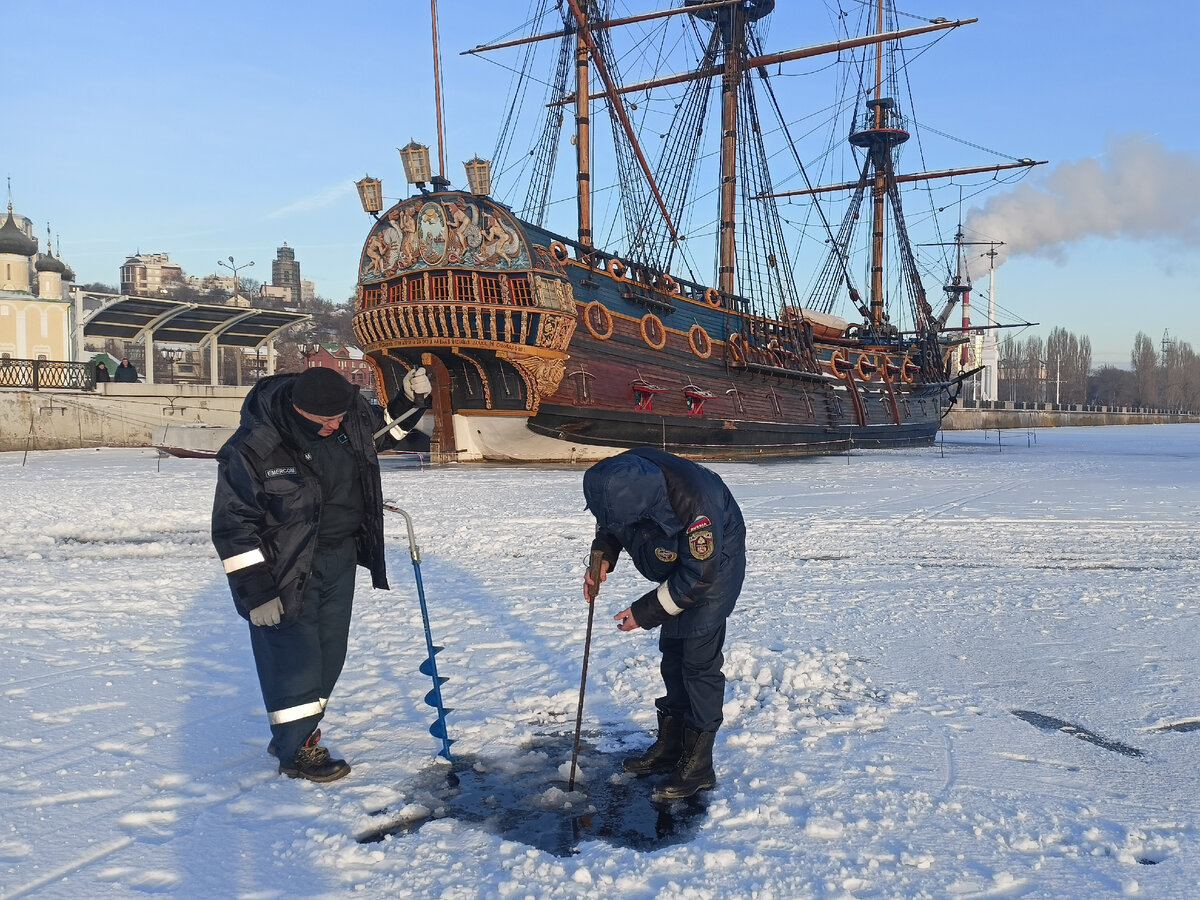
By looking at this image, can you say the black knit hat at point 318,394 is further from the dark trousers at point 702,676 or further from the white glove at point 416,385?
the dark trousers at point 702,676

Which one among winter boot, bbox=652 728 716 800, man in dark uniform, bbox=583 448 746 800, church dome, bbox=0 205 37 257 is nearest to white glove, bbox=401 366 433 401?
man in dark uniform, bbox=583 448 746 800

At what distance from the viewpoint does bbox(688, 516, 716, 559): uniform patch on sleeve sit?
146 inches

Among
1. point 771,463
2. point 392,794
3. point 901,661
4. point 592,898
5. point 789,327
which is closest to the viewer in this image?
point 592,898

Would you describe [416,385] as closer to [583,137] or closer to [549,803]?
[549,803]

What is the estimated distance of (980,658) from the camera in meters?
5.91

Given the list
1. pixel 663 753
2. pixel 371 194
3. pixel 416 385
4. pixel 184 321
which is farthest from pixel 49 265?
pixel 663 753

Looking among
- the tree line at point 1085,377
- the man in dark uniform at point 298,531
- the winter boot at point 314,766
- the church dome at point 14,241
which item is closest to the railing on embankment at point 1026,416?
the tree line at point 1085,377

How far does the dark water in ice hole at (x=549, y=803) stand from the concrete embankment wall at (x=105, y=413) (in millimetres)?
33627

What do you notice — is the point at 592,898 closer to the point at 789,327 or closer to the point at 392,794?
the point at 392,794

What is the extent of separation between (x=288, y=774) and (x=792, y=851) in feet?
7.17

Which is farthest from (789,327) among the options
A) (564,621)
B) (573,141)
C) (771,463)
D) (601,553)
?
(601,553)

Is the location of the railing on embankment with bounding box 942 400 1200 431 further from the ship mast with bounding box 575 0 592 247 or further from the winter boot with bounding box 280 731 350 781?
the winter boot with bounding box 280 731 350 781

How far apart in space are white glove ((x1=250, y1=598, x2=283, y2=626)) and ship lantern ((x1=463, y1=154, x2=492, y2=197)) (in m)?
20.2

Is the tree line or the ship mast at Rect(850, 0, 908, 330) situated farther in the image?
the tree line
